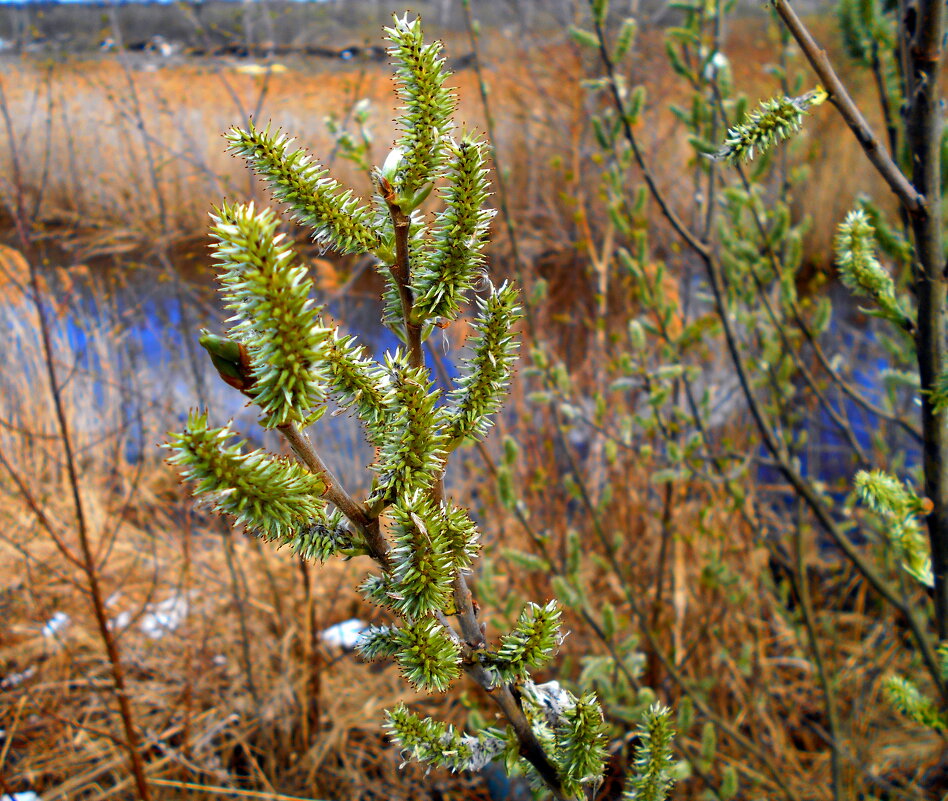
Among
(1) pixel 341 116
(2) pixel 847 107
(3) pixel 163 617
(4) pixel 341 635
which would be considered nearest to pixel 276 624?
(4) pixel 341 635

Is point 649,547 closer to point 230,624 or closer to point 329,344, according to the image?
point 230,624

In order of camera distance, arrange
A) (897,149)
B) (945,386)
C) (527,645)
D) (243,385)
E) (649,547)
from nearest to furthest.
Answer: (243,385) → (527,645) → (945,386) → (897,149) → (649,547)

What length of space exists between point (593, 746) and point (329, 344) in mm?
481

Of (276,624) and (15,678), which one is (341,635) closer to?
(276,624)

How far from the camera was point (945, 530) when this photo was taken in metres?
1.02

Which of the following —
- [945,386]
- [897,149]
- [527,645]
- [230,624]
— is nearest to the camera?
[527,645]

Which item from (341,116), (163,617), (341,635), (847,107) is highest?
(341,116)

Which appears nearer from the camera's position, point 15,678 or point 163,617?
point 15,678

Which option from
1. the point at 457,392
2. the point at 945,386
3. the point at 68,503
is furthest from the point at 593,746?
the point at 68,503

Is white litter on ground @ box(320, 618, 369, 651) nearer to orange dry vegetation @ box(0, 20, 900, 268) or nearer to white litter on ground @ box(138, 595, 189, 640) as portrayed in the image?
white litter on ground @ box(138, 595, 189, 640)

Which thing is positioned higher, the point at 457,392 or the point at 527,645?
the point at 457,392

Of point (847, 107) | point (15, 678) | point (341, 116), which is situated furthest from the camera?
point (341, 116)

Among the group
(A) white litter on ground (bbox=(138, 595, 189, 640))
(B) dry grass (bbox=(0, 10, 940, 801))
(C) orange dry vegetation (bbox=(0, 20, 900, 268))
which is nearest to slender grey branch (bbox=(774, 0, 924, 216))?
(B) dry grass (bbox=(0, 10, 940, 801))

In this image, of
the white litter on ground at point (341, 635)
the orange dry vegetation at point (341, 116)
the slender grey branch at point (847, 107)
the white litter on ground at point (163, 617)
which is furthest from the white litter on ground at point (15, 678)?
the slender grey branch at point (847, 107)
